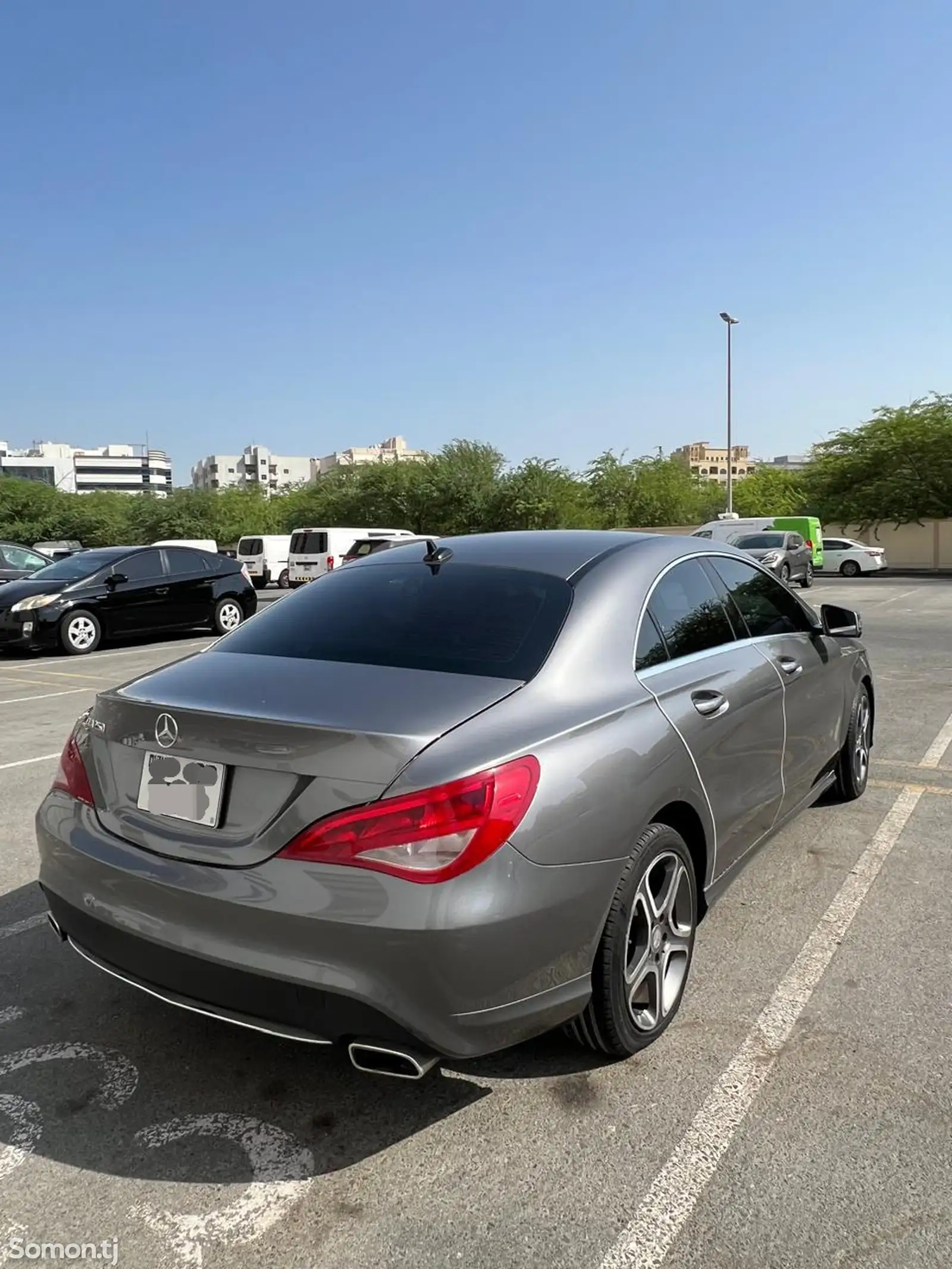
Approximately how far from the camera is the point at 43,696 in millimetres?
9539

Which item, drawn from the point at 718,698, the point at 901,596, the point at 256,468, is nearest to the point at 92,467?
the point at 256,468

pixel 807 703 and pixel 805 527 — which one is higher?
pixel 805 527

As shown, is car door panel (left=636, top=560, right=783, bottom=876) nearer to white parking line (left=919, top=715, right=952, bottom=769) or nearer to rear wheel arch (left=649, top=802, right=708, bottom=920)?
rear wheel arch (left=649, top=802, right=708, bottom=920)

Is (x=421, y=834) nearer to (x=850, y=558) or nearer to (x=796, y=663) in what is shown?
(x=796, y=663)

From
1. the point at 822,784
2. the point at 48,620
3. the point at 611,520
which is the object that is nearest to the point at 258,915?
the point at 822,784

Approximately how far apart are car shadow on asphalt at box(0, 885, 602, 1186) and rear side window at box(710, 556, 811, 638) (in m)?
1.97

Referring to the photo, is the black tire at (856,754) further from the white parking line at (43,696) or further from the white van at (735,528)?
the white van at (735,528)

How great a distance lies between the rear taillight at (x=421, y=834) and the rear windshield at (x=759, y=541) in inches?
990

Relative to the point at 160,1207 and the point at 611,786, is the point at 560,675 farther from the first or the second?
the point at 160,1207

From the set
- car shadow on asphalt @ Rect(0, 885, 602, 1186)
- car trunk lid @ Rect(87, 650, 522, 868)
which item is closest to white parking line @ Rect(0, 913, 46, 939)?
car shadow on asphalt @ Rect(0, 885, 602, 1186)

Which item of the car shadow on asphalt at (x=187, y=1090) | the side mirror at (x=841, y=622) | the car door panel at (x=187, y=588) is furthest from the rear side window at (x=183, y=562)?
the car shadow on asphalt at (x=187, y=1090)

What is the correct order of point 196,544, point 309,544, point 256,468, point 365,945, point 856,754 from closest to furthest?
point 365,945 < point 856,754 < point 309,544 < point 196,544 < point 256,468

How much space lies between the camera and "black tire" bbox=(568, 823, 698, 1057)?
2574 mm

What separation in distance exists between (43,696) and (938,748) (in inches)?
320
